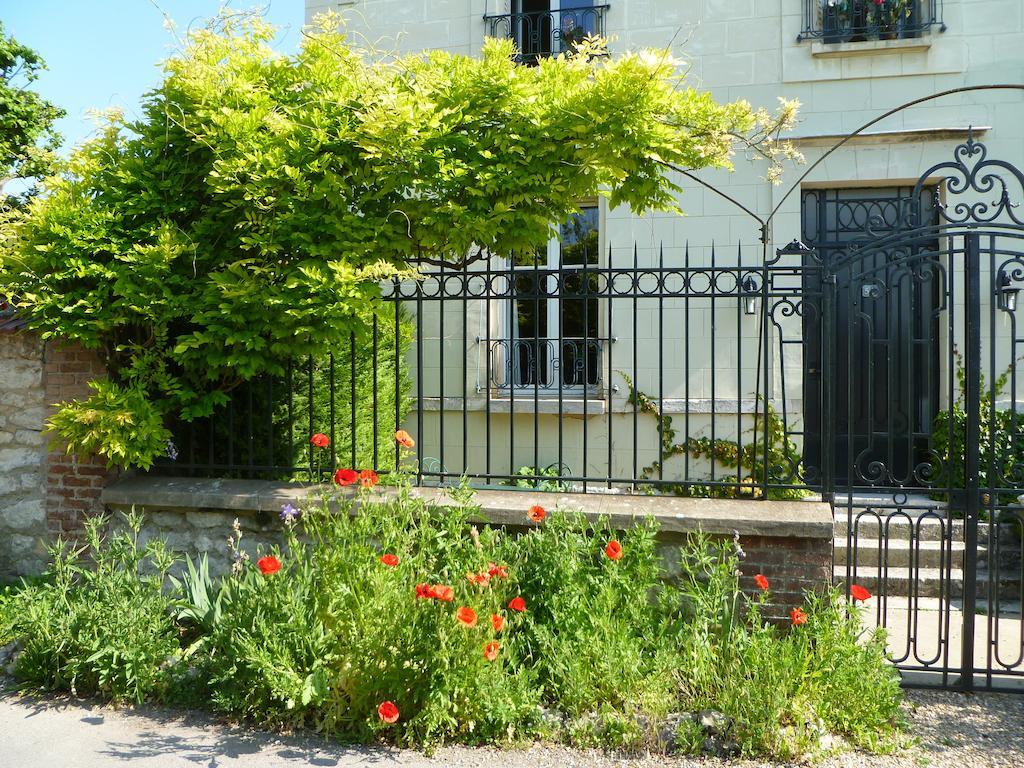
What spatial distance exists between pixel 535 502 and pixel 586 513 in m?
0.32

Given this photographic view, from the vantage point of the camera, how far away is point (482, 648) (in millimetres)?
3348

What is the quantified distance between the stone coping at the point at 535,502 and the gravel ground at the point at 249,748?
104 cm

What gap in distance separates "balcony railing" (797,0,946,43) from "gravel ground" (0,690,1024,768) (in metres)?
5.93

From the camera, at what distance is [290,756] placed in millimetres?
3311

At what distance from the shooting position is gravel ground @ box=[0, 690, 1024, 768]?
327cm

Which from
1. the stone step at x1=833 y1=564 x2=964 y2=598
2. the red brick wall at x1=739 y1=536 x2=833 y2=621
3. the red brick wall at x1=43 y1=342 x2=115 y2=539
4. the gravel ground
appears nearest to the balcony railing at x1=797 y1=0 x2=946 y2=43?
the stone step at x1=833 y1=564 x2=964 y2=598

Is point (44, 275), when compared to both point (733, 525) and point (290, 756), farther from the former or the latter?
point (733, 525)

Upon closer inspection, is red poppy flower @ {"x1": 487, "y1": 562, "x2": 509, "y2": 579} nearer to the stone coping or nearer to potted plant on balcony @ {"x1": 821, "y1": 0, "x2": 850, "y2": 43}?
the stone coping

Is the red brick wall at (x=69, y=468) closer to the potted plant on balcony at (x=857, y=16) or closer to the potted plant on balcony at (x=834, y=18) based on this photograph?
the potted plant on balcony at (x=834, y=18)

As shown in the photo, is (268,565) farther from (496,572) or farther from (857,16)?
(857,16)

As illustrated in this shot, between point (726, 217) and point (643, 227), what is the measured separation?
77 cm

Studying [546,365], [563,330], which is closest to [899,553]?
[546,365]

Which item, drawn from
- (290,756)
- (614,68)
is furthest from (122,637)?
(614,68)

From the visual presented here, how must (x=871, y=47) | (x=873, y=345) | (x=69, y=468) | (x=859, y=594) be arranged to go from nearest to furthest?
(x=859, y=594), (x=69, y=468), (x=873, y=345), (x=871, y=47)
